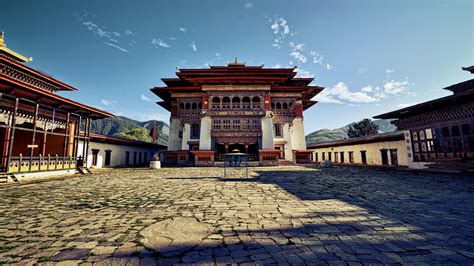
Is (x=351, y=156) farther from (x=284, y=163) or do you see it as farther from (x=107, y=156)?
(x=107, y=156)

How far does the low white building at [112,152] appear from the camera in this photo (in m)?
17.9

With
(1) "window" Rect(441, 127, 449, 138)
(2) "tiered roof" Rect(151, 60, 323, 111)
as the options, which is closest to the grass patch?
(1) "window" Rect(441, 127, 449, 138)

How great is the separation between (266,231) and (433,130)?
52.5 feet

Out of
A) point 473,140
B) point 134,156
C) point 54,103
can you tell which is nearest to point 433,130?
point 473,140

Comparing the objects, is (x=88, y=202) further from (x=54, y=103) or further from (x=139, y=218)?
(x=54, y=103)

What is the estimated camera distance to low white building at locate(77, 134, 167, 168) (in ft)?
58.6

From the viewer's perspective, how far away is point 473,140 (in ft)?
34.2

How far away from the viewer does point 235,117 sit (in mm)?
21703

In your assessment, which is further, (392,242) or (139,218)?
(139,218)

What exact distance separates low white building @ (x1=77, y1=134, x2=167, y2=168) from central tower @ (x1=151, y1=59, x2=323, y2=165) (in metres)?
5.04

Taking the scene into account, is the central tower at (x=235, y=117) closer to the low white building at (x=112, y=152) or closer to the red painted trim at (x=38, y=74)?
the low white building at (x=112, y=152)

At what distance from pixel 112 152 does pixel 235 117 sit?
561 inches

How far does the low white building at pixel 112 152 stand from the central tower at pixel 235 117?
198 inches

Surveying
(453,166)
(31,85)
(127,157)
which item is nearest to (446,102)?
(453,166)
